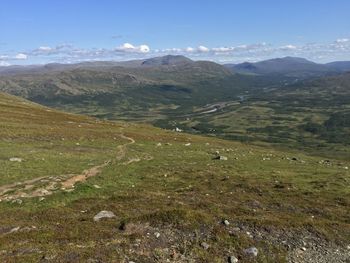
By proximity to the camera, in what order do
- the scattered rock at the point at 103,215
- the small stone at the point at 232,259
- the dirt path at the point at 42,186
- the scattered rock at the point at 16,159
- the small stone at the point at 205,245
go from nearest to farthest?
the small stone at the point at 232,259
the small stone at the point at 205,245
the scattered rock at the point at 103,215
the dirt path at the point at 42,186
the scattered rock at the point at 16,159

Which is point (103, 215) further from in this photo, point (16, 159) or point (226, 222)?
point (16, 159)

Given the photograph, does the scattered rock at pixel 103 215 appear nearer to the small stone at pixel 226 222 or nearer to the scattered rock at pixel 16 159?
the small stone at pixel 226 222

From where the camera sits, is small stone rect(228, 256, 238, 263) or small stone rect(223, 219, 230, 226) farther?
small stone rect(223, 219, 230, 226)

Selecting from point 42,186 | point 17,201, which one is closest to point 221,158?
point 42,186

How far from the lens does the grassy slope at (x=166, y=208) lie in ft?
79.1

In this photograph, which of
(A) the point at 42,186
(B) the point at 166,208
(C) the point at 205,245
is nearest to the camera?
(C) the point at 205,245

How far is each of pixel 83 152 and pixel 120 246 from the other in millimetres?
34677

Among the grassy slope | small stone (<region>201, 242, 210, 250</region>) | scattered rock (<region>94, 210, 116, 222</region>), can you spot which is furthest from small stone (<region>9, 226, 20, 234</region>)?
small stone (<region>201, 242, 210, 250</region>)

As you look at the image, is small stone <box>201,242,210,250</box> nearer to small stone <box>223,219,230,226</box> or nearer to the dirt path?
small stone <box>223,219,230,226</box>

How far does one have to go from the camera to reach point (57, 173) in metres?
42.7

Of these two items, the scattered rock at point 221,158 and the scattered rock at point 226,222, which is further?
the scattered rock at point 221,158

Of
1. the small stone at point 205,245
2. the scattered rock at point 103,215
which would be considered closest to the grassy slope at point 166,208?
the small stone at point 205,245

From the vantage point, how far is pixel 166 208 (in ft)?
103

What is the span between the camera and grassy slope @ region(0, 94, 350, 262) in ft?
79.1
